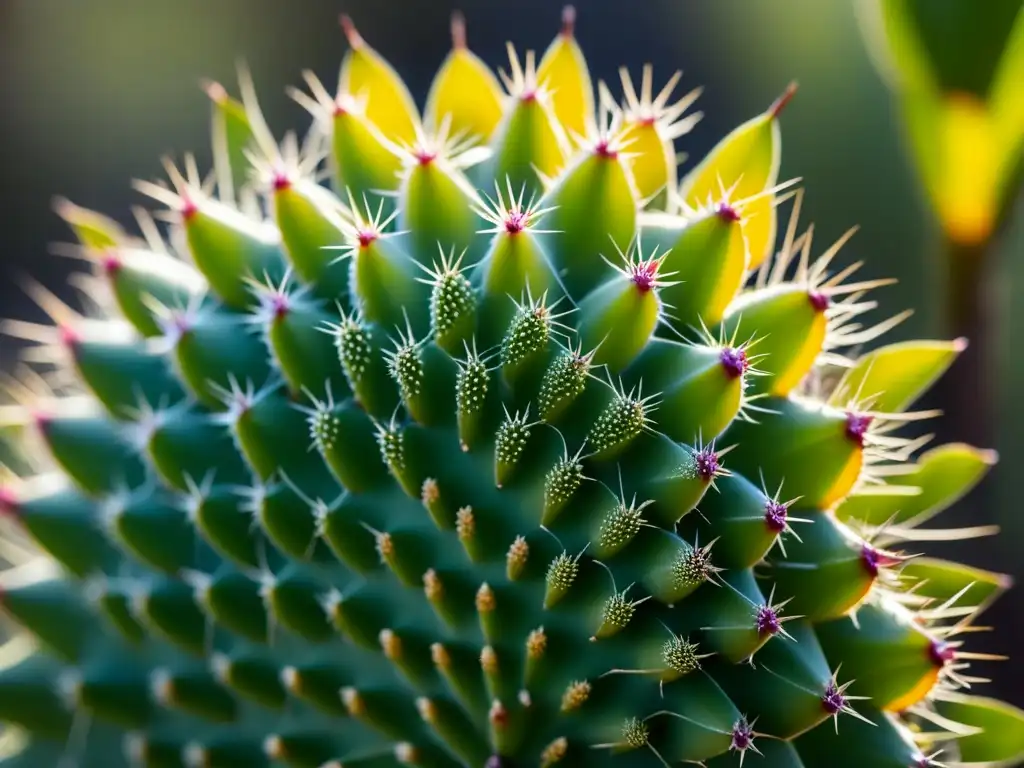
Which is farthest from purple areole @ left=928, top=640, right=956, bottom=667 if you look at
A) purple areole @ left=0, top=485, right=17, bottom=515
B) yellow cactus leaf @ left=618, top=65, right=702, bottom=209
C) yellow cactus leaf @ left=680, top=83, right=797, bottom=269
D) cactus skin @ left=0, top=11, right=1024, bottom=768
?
purple areole @ left=0, top=485, right=17, bottom=515

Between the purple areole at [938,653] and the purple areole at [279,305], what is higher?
the purple areole at [279,305]

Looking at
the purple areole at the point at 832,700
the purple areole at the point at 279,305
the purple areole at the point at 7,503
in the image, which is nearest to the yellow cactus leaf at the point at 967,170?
the purple areole at the point at 832,700

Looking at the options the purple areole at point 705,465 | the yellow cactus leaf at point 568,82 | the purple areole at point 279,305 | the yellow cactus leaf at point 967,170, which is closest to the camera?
the purple areole at point 705,465

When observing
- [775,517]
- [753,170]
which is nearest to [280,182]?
Answer: [753,170]

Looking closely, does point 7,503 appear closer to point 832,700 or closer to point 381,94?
point 381,94

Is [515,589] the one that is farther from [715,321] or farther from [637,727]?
[715,321]

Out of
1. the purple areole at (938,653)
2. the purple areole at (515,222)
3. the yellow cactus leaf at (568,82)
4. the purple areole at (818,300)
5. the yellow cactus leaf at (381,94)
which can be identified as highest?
the yellow cactus leaf at (381,94)

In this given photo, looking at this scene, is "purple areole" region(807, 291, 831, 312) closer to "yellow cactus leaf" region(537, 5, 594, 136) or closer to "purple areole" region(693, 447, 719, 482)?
"purple areole" region(693, 447, 719, 482)

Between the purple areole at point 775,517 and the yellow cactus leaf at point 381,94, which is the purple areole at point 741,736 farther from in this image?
the yellow cactus leaf at point 381,94
